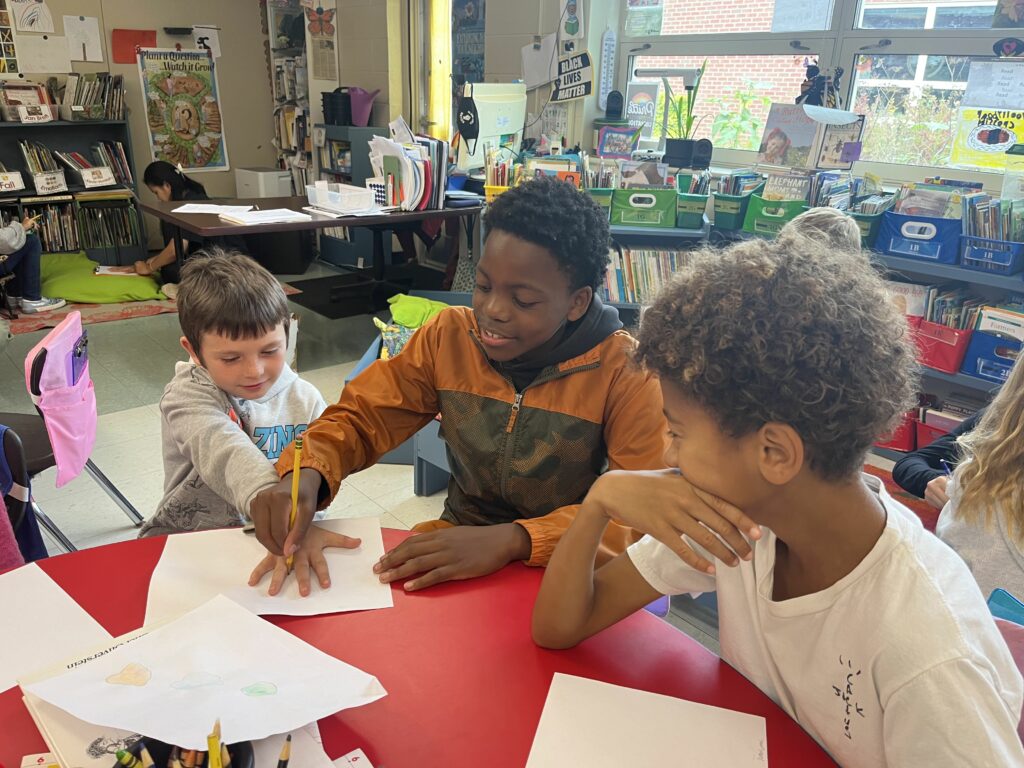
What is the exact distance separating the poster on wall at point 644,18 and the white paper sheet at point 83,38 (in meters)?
4.17

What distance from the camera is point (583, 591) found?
869 millimetres

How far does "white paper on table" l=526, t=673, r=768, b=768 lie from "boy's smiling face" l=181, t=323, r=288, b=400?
0.89 m

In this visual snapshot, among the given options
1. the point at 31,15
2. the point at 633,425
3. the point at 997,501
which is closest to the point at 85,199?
the point at 31,15

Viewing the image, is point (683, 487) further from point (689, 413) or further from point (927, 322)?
point (927, 322)

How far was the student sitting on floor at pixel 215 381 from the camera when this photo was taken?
136 cm

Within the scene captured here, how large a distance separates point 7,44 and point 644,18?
→ 4.55 m

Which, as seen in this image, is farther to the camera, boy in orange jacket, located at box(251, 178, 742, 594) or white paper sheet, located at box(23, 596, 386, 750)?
boy in orange jacket, located at box(251, 178, 742, 594)

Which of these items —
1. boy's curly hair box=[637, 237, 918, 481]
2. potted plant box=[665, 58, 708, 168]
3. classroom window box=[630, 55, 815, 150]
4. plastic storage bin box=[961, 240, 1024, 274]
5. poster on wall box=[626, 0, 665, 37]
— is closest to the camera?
boy's curly hair box=[637, 237, 918, 481]

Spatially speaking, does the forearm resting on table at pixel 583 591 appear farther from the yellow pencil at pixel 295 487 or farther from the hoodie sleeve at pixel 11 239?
the hoodie sleeve at pixel 11 239

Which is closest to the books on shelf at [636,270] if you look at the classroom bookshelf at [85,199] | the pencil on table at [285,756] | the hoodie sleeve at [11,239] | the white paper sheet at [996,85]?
the white paper sheet at [996,85]

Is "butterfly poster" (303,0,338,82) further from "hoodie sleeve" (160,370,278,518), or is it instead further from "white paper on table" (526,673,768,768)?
"white paper on table" (526,673,768,768)

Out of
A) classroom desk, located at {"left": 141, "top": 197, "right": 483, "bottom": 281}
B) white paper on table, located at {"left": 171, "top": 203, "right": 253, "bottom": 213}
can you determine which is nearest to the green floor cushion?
classroom desk, located at {"left": 141, "top": 197, "right": 483, "bottom": 281}

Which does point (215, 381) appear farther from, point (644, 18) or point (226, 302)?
point (644, 18)

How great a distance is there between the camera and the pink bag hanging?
192 centimetres
